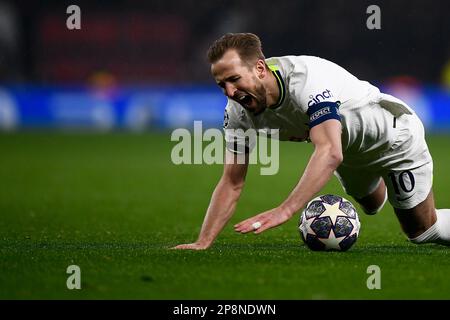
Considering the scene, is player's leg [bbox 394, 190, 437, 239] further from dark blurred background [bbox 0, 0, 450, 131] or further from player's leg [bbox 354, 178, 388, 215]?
dark blurred background [bbox 0, 0, 450, 131]

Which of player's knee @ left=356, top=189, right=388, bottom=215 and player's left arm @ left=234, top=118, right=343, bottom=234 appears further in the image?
player's knee @ left=356, top=189, right=388, bottom=215

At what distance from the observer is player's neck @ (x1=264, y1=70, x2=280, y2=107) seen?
602 cm

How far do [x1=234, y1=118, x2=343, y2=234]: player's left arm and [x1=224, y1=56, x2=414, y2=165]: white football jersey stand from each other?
82mm

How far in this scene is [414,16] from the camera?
28.7 meters

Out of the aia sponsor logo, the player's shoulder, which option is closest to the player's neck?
the player's shoulder

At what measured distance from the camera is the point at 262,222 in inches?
209

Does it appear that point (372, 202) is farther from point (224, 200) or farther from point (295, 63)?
point (295, 63)

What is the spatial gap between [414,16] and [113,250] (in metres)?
23.5

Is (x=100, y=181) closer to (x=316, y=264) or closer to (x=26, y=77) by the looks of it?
(x=316, y=264)

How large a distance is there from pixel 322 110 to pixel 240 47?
0.68m

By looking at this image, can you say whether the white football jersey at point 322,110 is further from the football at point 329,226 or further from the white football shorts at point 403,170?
the football at point 329,226

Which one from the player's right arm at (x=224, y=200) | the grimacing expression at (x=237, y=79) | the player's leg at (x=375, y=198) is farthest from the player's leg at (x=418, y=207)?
the grimacing expression at (x=237, y=79)

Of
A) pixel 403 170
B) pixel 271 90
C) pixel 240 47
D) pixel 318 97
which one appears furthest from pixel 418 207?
pixel 240 47
